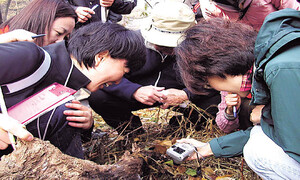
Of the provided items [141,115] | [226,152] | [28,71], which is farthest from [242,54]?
[141,115]

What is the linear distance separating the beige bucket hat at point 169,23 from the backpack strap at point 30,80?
99 cm

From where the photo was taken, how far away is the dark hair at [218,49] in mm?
1546

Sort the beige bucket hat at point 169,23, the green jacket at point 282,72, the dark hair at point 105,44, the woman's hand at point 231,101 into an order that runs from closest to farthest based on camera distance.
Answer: the green jacket at point 282,72, the dark hair at point 105,44, the woman's hand at point 231,101, the beige bucket hat at point 169,23

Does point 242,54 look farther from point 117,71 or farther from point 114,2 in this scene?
point 114,2

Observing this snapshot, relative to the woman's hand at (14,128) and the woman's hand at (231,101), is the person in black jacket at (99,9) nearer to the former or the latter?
the woman's hand at (231,101)

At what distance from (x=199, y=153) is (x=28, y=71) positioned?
51.4 inches

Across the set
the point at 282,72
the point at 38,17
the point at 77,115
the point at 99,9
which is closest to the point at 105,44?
the point at 77,115

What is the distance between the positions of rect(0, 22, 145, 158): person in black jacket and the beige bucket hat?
318mm

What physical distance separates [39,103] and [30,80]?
15 cm

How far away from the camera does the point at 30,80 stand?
5.51 ft

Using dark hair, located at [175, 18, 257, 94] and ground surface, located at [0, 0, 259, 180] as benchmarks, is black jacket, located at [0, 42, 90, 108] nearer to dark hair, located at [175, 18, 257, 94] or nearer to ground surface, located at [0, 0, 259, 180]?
ground surface, located at [0, 0, 259, 180]

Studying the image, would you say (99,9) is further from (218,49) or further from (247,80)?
(247,80)

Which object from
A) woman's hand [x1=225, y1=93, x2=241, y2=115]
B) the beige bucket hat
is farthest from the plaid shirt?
the beige bucket hat

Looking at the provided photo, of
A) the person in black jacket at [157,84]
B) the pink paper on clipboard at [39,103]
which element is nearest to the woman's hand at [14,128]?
the pink paper on clipboard at [39,103]
